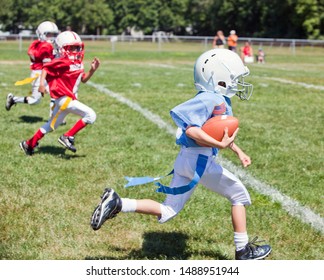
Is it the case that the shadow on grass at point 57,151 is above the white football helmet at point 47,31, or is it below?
below

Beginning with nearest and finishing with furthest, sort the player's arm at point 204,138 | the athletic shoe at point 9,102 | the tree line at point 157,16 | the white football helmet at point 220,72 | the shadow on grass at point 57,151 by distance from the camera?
the player's arm at point 204,138
the white football helmet at point 220,72
the shadow on grass at point 57,151
the athletic shoe at point 9,102
the tree line at point 157,16

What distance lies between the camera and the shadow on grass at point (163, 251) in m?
4.09

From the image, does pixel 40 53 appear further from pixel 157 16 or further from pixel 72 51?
pixel 157 16

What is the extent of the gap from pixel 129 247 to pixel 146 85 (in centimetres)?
1161

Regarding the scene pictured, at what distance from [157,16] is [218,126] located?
88812 mm

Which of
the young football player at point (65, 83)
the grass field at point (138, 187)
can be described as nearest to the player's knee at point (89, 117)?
the young football player at point (65, 83)

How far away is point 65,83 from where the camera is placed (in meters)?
7.59

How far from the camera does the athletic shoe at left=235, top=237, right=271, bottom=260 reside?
12.9 feet

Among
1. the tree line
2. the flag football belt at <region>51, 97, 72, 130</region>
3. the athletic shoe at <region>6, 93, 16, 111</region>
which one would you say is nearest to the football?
the flag football belt at <region>51, 97, 72, 130</region>

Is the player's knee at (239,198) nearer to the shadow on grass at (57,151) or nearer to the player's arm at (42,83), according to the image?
the shadow on grass at (57,151)

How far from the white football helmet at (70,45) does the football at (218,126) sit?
394 cm

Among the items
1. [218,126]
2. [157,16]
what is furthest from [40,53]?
[157,16]

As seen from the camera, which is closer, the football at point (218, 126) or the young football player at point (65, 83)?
the football at point (218, 126)

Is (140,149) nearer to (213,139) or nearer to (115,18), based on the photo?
(213,139)
